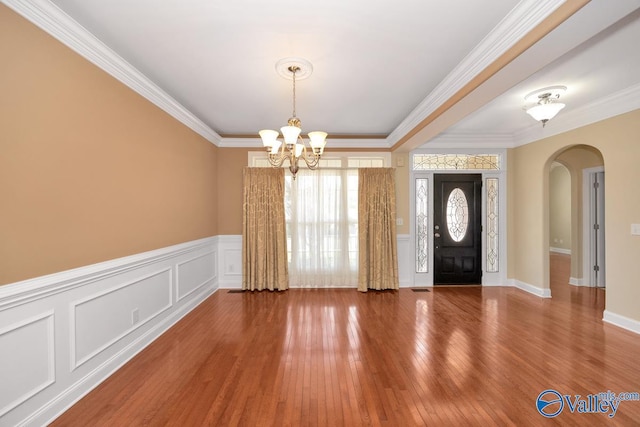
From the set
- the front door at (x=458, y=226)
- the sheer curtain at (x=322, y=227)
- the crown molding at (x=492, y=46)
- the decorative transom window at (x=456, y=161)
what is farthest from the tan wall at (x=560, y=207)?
the crown molding at (x=492, y=46)

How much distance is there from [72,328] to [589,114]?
619cm

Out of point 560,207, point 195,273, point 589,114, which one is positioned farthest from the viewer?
point 560,207

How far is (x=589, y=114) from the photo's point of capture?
3.84 m

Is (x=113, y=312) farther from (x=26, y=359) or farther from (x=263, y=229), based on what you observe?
(x=263, y=229)

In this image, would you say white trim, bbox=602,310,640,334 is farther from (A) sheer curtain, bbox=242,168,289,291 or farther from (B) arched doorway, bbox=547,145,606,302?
(A) sheer curtain, bbox=242,168,289,291

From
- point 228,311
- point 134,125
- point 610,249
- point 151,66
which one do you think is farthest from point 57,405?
point 610,249

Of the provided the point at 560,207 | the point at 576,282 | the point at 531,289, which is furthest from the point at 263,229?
the point at 560,207

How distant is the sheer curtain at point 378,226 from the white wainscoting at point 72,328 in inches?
123

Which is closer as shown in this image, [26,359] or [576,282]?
[26,359]

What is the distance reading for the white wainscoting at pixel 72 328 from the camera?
169cm

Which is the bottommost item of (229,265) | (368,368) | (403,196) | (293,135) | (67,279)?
(368,368)

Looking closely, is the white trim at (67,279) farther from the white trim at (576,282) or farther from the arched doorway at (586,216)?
the white trim at (576,282)

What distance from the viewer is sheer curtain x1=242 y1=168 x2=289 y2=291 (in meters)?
5.02

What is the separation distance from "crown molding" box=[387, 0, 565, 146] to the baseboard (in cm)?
358
